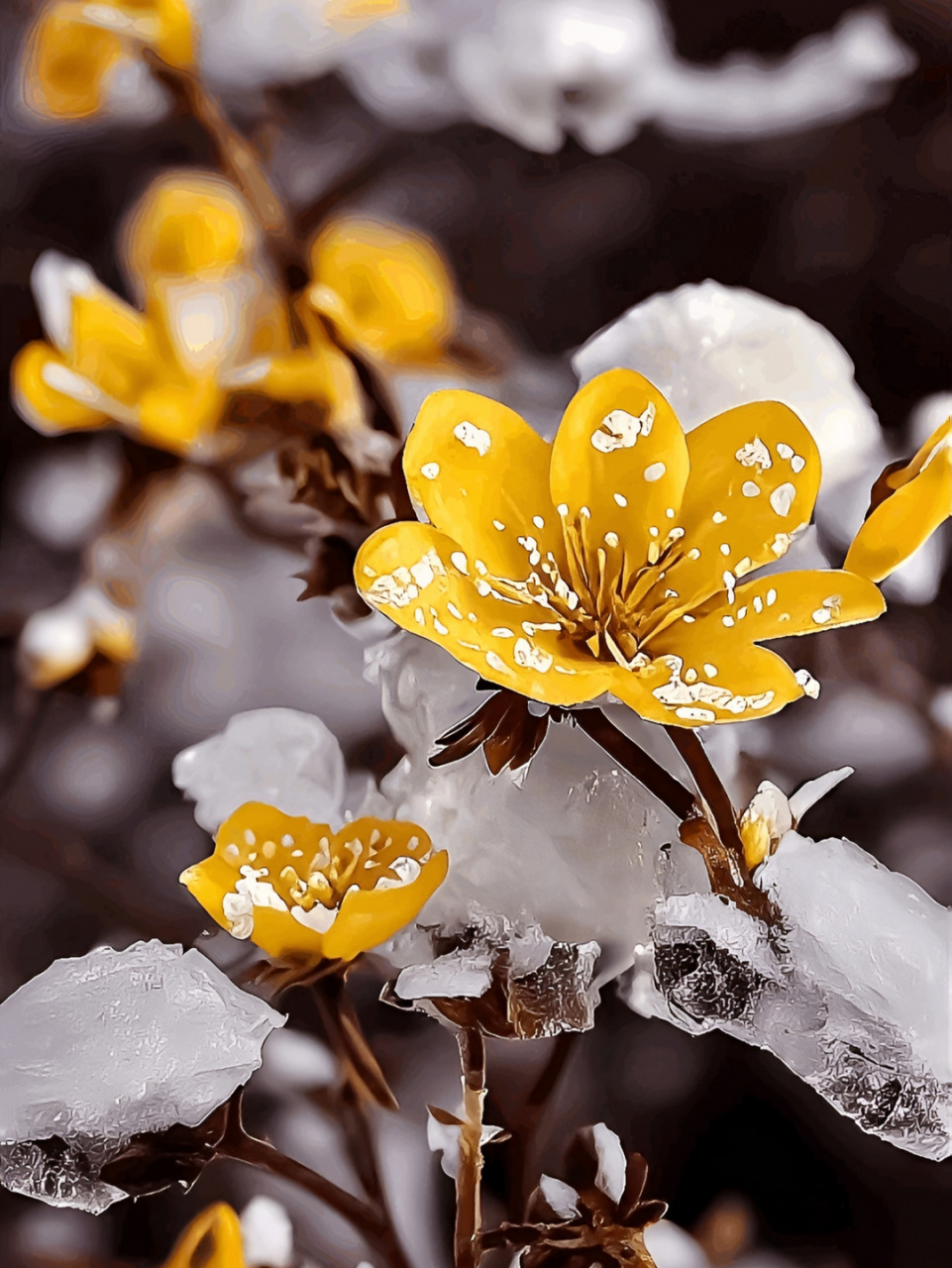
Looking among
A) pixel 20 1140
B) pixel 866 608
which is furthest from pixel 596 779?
pixel 20 1140

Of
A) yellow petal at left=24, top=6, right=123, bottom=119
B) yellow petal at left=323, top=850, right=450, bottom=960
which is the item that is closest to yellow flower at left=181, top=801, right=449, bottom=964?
yellow petal at left=323, top=850, right=450, bottom=960

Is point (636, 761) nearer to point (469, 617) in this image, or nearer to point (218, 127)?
point (469, 617)

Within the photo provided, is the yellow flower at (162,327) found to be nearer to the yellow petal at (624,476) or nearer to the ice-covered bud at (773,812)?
the yellow petal at (624,476)

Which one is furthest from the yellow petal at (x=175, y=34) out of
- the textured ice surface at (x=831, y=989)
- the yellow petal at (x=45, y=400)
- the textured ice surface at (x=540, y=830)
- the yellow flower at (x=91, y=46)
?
the textured ice surface at (x=831, y=989)

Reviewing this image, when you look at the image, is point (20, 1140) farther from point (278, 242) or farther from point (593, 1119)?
point (278, 242)

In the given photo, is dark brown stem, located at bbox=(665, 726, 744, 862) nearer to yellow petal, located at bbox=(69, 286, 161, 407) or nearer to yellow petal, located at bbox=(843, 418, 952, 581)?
yellow petal, located at bbox=(843, 418, 952, 581)

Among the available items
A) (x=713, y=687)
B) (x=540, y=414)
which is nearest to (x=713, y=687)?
(x=713, y=687)
